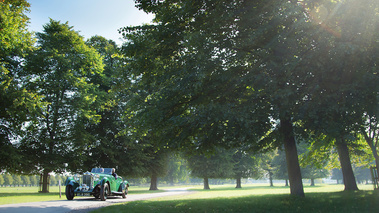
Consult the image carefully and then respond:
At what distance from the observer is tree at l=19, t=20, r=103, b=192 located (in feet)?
83.4

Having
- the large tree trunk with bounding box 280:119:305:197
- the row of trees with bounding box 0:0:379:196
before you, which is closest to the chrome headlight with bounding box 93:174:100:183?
the row of trees with bounding box 0:0:379:196

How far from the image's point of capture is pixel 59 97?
2730 centimetres

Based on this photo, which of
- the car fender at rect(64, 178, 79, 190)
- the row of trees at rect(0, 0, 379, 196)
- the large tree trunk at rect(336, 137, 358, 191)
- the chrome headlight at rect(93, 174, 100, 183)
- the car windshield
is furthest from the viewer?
the large tree trunk at rect(336, 137, 358, 191)

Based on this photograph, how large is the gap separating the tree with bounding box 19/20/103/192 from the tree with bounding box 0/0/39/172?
1882 millimetres

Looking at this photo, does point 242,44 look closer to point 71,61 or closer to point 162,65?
point 162,65

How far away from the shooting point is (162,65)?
1459 centimetres

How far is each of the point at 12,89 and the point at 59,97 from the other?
23.2 feet

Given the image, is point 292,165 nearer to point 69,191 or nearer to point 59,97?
point 69,191

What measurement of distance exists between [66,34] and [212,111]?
22557 millimetres

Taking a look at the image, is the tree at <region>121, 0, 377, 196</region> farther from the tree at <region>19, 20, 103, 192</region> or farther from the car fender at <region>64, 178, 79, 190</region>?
the tree at <region>19, 20, 103, 192</region>

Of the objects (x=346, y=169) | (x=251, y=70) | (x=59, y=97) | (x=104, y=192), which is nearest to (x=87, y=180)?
(x=104, y=192)

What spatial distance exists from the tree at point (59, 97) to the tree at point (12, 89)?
74.1 inches

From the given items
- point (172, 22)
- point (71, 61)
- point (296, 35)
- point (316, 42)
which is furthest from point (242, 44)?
point (71, 61)

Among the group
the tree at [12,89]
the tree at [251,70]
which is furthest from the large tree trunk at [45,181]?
the tree at [251,70]
